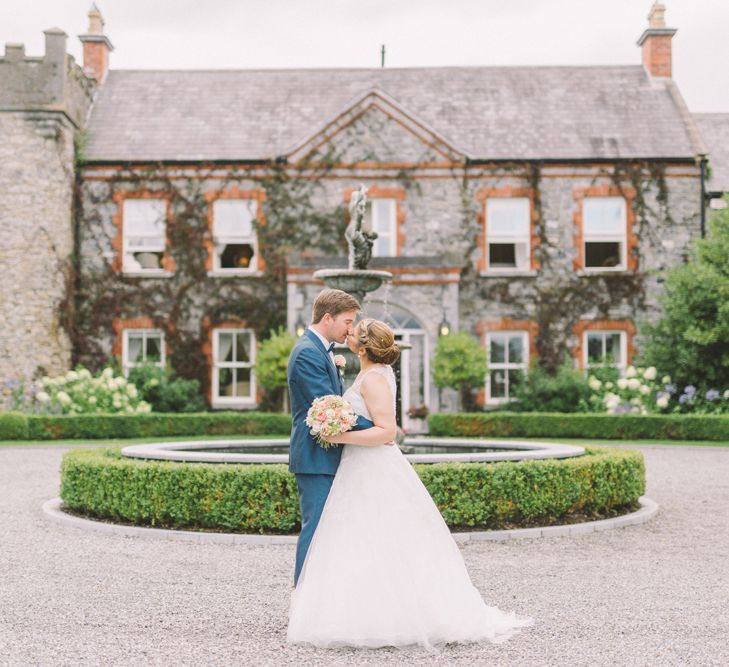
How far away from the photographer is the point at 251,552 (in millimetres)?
8305

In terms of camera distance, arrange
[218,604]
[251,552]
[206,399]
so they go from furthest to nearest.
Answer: [206,399], [251,552], [218,604]

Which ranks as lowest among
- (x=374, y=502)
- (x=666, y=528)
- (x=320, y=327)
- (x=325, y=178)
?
(x=666, y=528)

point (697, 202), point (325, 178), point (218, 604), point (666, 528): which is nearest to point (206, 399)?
point (325, 178)

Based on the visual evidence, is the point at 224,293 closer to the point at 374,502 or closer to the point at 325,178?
the point at 325,178

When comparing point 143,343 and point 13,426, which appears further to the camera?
point 143,343

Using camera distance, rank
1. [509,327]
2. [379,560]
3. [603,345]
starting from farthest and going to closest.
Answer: [603,345]
[509,327]
[379,560]

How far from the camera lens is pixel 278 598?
21.8ft

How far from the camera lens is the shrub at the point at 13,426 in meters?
20.1

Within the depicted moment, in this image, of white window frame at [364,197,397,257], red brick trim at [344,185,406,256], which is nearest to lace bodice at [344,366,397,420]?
white window frame at [364,197,397,257]

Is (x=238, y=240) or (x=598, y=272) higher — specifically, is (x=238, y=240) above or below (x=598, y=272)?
above

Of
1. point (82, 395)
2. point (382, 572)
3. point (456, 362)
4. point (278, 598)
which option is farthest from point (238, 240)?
point (382, 572)

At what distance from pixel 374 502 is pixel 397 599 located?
556 mm

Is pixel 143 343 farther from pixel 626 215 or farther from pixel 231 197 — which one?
pixel 626 215

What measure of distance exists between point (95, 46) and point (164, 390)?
10425mm
